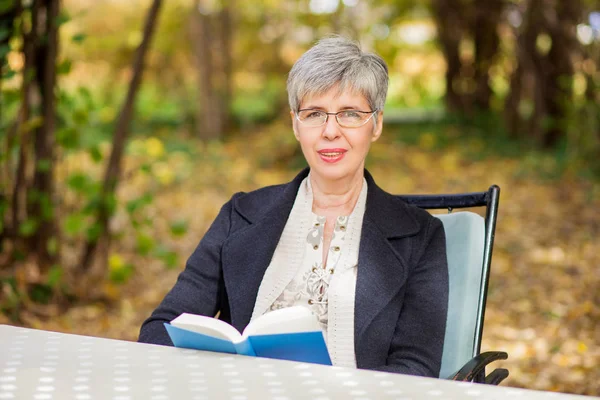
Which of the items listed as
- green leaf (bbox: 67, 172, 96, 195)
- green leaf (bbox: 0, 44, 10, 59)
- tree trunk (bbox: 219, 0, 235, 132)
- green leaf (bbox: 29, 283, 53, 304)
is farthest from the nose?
tree trunk (bbox: 219, 0, 235, 132)

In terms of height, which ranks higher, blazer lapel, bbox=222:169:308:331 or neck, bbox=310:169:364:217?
neck, bbox=310:169:364:217

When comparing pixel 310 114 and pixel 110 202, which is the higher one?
pixel 310 114

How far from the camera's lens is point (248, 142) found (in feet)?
45.2

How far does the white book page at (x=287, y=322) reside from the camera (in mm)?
1673

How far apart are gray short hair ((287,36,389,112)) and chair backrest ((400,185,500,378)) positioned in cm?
58

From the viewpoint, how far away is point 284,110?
15.8 m

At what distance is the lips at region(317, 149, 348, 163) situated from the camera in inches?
92.1

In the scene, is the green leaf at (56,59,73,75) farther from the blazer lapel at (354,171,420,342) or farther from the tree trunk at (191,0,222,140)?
the tree trunk at (191,0,222,140)

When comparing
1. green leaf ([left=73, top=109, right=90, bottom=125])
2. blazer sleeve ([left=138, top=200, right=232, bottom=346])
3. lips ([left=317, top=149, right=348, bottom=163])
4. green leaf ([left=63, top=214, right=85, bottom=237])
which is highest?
lips ([left=317, top=149, right=348, bottom=163])

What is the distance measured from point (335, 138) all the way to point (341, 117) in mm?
68

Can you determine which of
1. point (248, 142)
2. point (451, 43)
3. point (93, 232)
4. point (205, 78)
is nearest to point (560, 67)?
point (451, 43)

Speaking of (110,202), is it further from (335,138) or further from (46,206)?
(335,138)

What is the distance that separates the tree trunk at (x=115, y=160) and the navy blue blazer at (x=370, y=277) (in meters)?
2.93

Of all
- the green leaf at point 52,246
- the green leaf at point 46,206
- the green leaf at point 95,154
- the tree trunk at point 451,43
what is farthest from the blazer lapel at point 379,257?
the tree trunk at point 451,43
